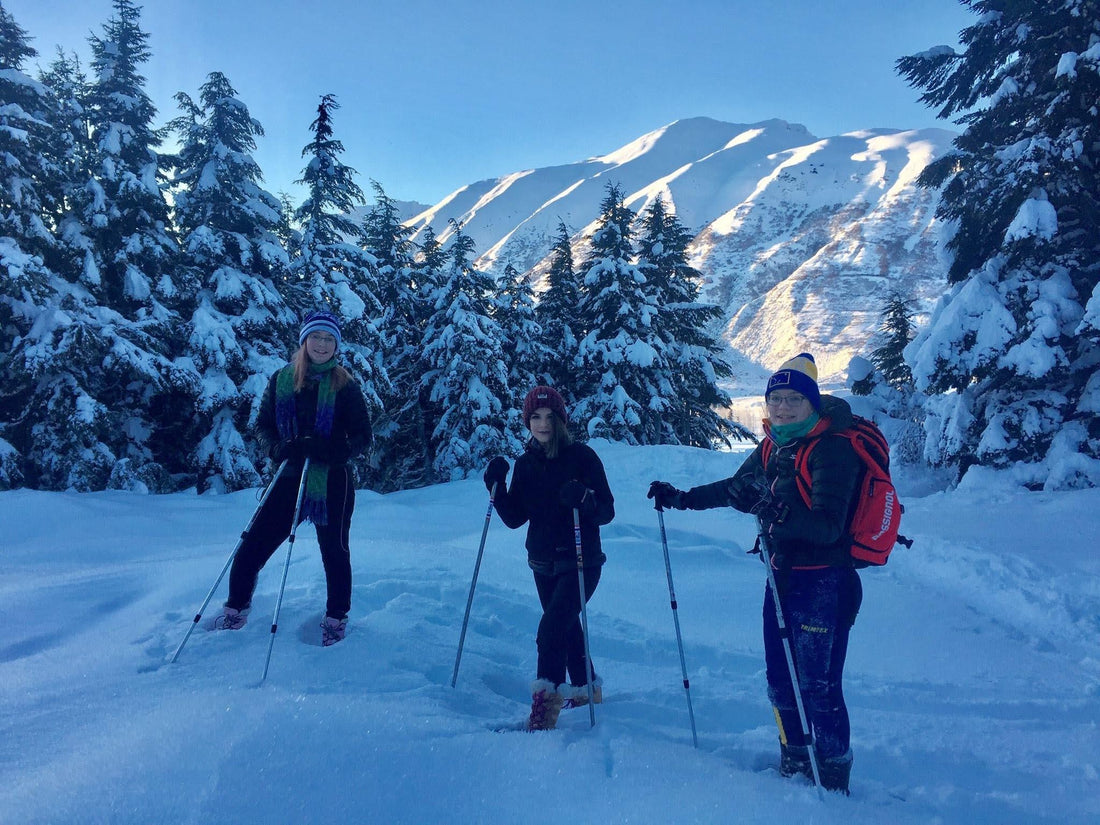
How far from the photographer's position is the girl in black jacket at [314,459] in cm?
407

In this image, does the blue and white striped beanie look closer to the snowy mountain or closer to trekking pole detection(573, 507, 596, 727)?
trekking pole detection(573, 507, 596, 727)

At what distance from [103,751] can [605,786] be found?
2133 millimetres

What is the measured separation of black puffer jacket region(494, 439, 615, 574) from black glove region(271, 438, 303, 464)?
142 centimetres

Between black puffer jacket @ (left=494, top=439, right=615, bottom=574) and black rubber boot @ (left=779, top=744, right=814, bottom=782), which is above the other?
black puffer jacket @ (left=494, top=439, right=615, bottom=574)

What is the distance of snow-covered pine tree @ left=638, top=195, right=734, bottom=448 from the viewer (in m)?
21.3

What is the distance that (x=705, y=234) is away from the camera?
17125 centimetres

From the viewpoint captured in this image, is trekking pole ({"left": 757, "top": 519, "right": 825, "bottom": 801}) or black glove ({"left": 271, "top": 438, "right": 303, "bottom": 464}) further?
black glove ({"left": 271, "top": 438, "right": 303, "bottom": 464})

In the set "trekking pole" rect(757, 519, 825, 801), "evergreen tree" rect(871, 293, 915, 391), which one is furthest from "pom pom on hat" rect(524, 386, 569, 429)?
"evergreen tree" rect(871, 293, 915, 391)

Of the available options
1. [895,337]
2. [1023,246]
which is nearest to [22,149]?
[1023,246]

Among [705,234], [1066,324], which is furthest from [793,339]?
[1066,324]

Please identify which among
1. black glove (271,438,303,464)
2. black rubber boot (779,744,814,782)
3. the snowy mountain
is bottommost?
black rubber boot (779,744,814,782)

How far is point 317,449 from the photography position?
404 centimetres

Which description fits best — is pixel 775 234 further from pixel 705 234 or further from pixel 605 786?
pixel 605 786

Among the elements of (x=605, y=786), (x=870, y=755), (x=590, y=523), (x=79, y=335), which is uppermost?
(x=79, y=335)
